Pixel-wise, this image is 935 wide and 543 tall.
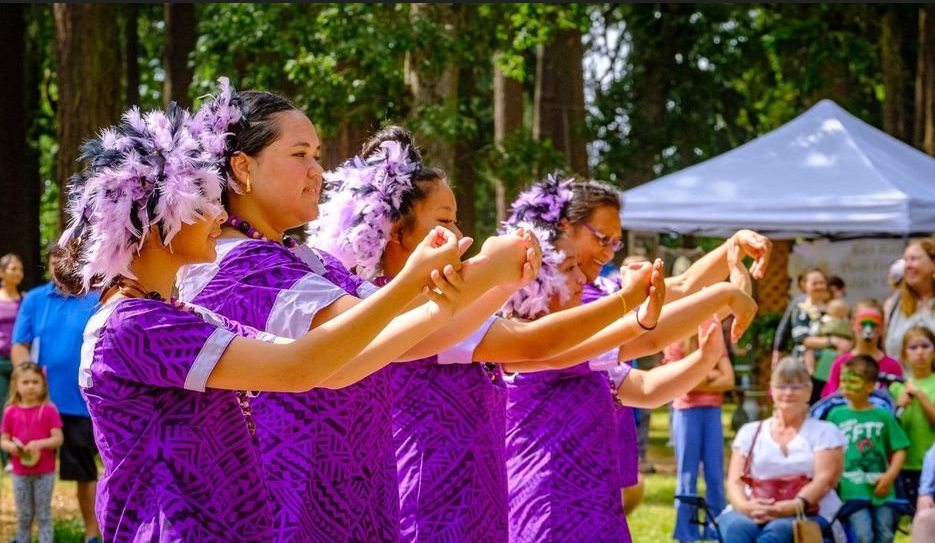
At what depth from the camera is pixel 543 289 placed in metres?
4.33

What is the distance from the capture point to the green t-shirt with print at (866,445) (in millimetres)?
8141

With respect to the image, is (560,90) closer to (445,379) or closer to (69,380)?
(69,380)

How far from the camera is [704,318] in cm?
397

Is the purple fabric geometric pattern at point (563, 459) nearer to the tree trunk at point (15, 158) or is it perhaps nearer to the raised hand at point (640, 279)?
the raised hand at point (640, 279)

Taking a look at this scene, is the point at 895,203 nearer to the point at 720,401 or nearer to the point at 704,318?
the point at 720,401

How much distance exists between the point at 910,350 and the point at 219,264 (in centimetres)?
670

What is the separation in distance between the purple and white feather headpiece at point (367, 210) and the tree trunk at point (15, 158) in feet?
38.5

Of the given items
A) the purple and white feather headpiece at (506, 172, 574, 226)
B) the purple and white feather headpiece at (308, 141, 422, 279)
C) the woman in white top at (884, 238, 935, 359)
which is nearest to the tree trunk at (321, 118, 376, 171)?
the woman in white top at (884, 238, 935, 359)

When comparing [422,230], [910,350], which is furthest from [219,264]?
[910,350]

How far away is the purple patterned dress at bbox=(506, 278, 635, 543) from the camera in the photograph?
4.16 metres

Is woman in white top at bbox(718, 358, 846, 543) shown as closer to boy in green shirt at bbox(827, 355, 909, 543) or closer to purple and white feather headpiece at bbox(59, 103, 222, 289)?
boy in green shirt at bbox(827, 355, 909, 543)

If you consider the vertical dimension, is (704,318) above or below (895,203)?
above

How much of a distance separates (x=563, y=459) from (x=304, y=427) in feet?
4.73

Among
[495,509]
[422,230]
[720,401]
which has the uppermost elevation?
[422,230]
